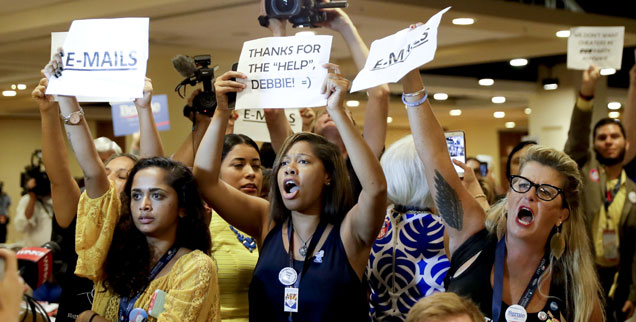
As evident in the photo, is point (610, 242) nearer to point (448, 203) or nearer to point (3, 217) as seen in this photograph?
point (448, 203)

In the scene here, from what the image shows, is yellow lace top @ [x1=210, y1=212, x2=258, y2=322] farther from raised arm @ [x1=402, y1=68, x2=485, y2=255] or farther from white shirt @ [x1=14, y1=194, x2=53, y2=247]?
white shirt @ [x1=14, y1=194, x2=53, y2=247]

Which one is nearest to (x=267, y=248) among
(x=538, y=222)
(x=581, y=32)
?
(x=538, y=222)

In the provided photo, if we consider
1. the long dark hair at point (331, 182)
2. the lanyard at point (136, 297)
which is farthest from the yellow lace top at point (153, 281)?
the long dark hair at point (331, 182)

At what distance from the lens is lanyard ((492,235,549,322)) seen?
A: 2.35 meters

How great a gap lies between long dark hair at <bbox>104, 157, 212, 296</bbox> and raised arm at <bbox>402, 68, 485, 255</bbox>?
73 cm

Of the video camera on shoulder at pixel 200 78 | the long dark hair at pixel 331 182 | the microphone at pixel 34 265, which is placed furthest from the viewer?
the video camera on shoulder at pixel 200 78

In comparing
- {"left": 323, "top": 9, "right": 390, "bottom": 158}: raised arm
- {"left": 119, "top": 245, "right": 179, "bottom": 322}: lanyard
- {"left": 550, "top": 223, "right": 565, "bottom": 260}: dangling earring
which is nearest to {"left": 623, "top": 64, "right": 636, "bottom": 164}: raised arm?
{"left": 323, "top": 9, "right": 390, "bottom": 158}: raised arm

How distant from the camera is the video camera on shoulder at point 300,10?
9.21 ft

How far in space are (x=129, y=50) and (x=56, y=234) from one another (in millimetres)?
890

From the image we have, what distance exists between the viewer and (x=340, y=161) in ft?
8.66

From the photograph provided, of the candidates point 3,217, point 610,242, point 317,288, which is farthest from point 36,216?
point 317,288

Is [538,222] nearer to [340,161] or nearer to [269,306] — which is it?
[340,161]

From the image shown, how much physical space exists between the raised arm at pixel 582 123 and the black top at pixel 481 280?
6.62ft

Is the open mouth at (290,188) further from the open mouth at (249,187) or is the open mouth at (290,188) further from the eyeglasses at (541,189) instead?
the eyeglasses at (541,189)
